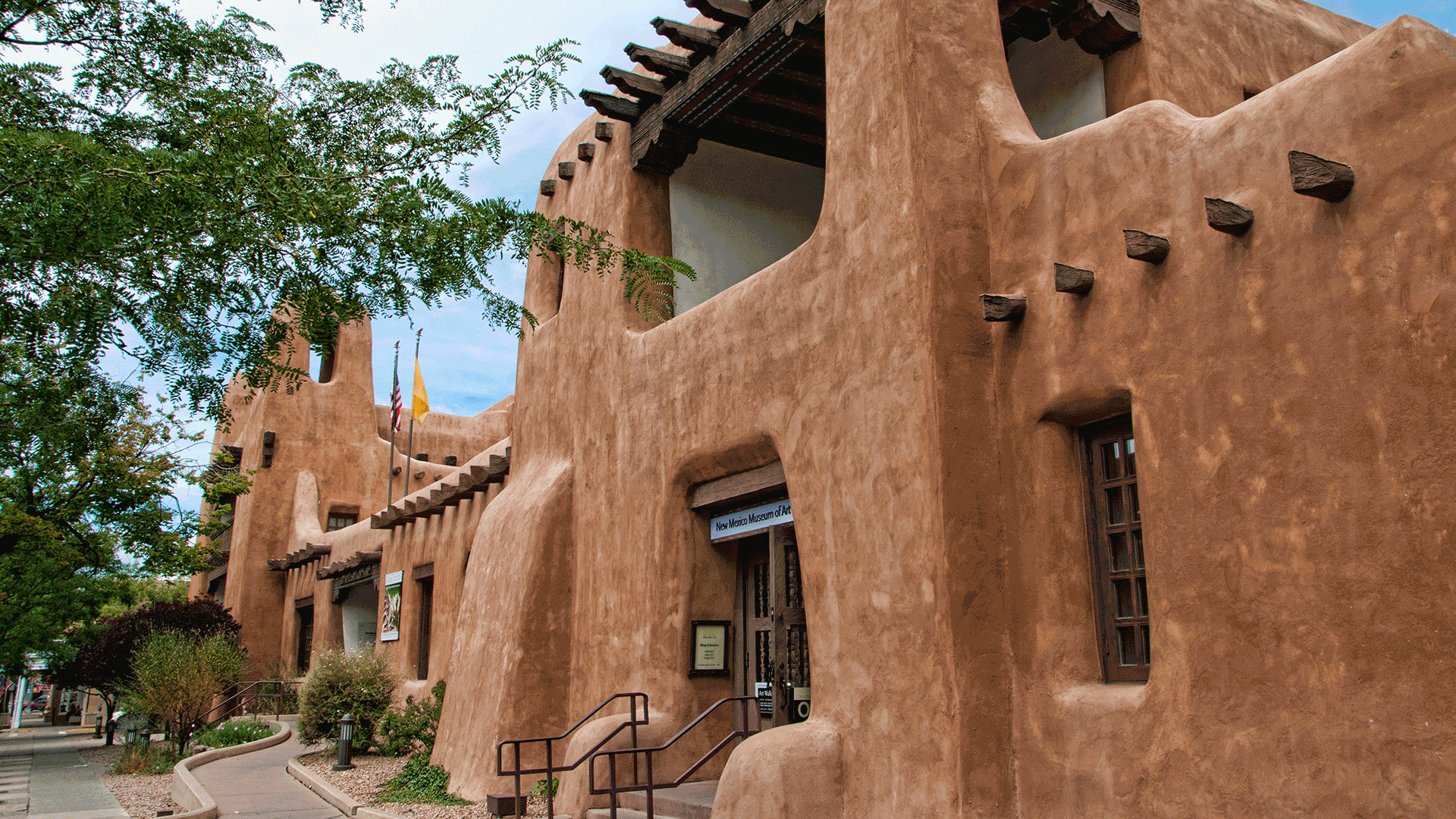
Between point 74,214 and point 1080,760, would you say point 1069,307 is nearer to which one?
point 1080,760

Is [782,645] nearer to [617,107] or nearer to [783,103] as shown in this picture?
[783,103]

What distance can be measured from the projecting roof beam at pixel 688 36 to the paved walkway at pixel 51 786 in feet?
35.0

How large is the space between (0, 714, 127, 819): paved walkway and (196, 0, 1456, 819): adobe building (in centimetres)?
436

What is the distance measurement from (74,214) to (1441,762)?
775 centimetres

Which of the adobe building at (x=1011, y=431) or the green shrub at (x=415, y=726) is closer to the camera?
the adobe building at (x=1011, y=431)

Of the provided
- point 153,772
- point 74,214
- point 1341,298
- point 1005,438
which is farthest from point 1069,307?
point 153,772

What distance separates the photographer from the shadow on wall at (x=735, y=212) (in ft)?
43.7

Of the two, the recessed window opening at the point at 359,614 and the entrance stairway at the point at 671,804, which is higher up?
the recessed window opening at the point at 359,614

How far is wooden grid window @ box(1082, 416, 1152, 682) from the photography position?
6.94m

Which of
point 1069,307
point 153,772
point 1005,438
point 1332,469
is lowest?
point 153,772

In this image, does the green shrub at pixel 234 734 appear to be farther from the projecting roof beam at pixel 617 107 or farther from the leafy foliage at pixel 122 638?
the projecting roof beam at pixel 617 107

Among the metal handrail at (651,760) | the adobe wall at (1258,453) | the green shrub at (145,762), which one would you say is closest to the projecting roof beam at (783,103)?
the adobe wall at (1258,453)

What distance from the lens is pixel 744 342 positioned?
10.2 meters

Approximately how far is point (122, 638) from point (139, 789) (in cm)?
851
